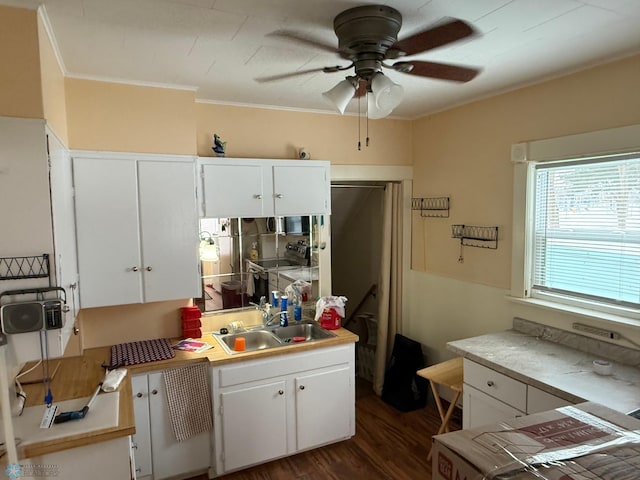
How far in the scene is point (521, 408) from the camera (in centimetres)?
216

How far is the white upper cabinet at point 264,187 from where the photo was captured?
2.85 metres

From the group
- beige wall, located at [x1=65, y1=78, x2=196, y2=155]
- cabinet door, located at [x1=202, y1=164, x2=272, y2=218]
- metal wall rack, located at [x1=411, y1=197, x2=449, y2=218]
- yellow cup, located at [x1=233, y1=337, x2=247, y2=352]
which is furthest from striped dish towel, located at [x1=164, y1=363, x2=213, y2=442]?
metal wall rack, located at [x1=411, y1=197, x2=449, y2=218]

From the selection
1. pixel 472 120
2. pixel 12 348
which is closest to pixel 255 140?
pixel 472 120

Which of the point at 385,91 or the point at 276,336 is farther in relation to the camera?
the point at 276,336

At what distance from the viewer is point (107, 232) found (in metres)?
2.48

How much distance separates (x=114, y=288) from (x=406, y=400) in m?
2.48

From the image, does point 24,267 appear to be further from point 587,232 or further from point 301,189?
point 587,232

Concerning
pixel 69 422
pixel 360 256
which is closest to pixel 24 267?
pixel 69 422

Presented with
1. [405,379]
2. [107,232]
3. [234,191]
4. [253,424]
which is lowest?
[405,379]

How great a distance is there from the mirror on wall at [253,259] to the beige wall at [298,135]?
0.54 m

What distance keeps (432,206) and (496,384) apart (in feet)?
5.50

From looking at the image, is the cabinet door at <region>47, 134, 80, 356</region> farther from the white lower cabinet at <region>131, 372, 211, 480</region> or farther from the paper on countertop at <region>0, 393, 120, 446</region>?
the white lower cabinet at <region>131, 372, 211, 480</region>

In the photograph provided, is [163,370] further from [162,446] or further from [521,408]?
[521,408]

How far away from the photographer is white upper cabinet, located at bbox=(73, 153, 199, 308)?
2.44 metres
